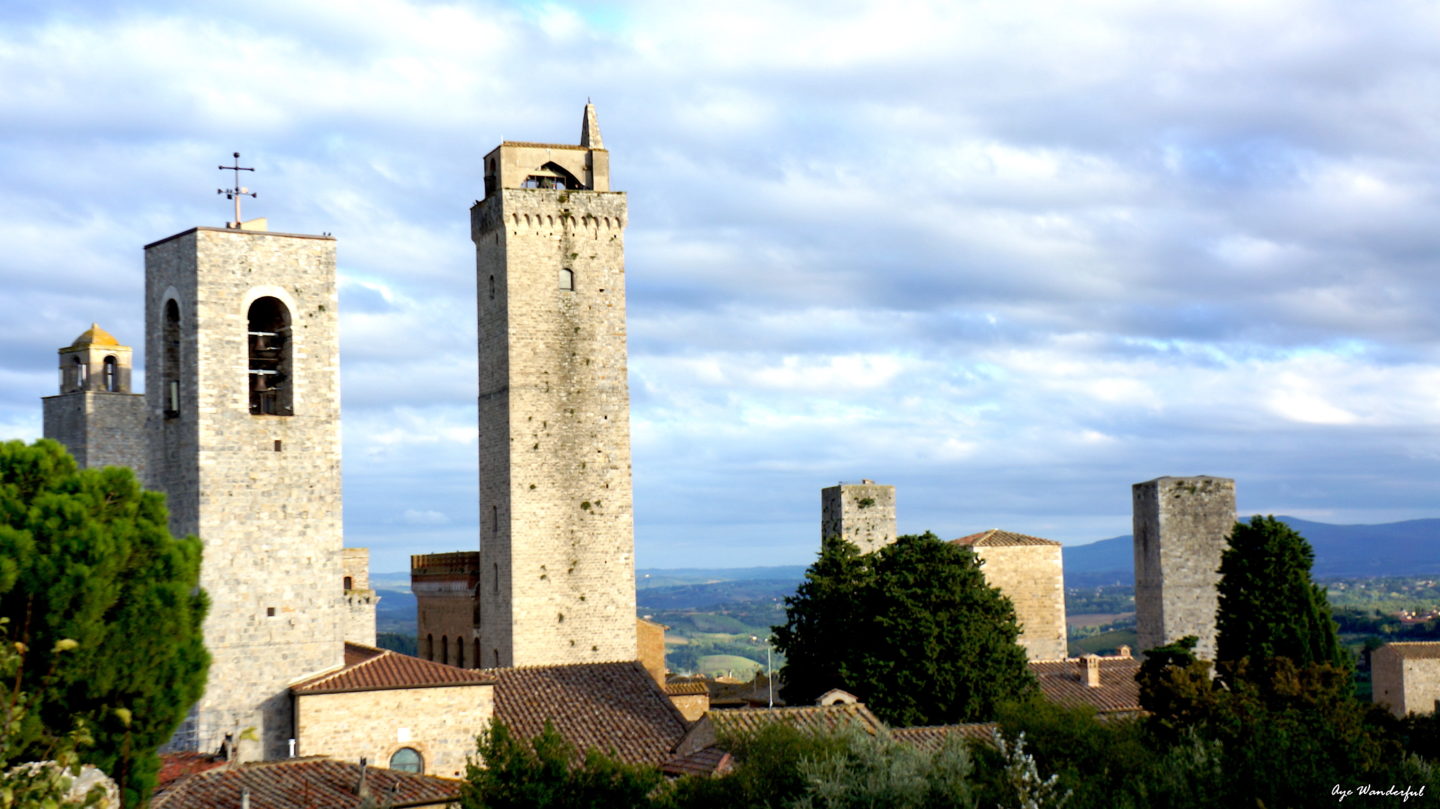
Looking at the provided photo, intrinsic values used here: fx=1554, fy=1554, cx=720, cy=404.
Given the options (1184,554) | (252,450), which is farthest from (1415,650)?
(252,450)

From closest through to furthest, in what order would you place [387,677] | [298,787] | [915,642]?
[298,787]
[387,677]
[915,642]

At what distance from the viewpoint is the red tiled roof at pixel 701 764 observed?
2772cm

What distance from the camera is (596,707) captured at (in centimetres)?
3369

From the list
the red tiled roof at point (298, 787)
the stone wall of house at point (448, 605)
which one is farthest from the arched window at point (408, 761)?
the stone wall of house at point (448, 605)

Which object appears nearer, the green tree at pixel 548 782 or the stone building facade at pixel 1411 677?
the green tree at pixel 548 782

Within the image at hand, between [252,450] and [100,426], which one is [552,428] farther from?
[252,450]

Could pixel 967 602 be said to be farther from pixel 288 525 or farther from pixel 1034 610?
pixel 288 525

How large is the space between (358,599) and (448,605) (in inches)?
348

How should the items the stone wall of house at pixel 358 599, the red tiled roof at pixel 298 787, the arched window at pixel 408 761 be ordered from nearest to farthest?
1. the red tiled roof at pixel 298 787
2. the arched window at pixel 408 761
3. the stone wall of house at pixel 358 599

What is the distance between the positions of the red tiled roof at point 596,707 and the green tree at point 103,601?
30.8ft

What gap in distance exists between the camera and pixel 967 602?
39.4 m

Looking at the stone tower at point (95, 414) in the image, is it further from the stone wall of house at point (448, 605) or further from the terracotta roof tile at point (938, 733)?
the terracotta roof tile at point (938, 733)

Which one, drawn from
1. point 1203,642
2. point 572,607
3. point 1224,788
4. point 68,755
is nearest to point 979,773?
point 1224,788

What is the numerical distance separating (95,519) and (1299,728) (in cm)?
1925
